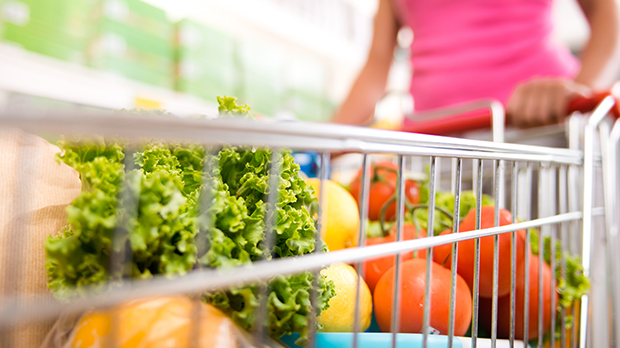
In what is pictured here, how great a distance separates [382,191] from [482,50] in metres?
0.60

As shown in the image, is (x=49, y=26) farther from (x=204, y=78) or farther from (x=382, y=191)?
(x=382, y=191)

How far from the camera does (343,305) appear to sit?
0.46m

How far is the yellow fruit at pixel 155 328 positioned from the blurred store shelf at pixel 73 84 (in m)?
0.88

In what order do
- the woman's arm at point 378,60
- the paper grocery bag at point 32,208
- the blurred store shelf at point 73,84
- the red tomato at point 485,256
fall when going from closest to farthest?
the paper grocery bag at point 32,208 < the red tomato at point 485,256 < the blurred store shelf at point 73,84 < the woman's arm at point 378,60

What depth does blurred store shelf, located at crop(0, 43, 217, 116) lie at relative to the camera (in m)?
1.19

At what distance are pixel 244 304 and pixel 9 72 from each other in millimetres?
1236

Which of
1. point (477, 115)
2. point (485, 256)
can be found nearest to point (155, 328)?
point (485, 256)

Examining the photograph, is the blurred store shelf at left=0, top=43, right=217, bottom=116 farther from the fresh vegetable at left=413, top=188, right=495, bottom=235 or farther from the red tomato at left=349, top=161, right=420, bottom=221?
the fresh vegetable at left=413, top=188, right=495, bottom=235

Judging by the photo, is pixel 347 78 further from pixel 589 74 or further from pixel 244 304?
pixel 244 304

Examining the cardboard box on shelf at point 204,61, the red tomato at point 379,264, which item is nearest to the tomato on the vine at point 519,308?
the red tomato at point 379,264

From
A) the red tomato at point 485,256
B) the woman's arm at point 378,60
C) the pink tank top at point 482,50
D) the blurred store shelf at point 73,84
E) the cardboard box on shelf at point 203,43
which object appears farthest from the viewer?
the cardboard box on shelf at point 203,43

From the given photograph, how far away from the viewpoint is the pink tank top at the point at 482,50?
1.06 meters

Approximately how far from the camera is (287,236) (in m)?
0.39

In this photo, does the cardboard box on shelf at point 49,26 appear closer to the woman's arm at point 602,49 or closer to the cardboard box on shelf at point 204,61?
the cardboard box on shelf at point 204,61
